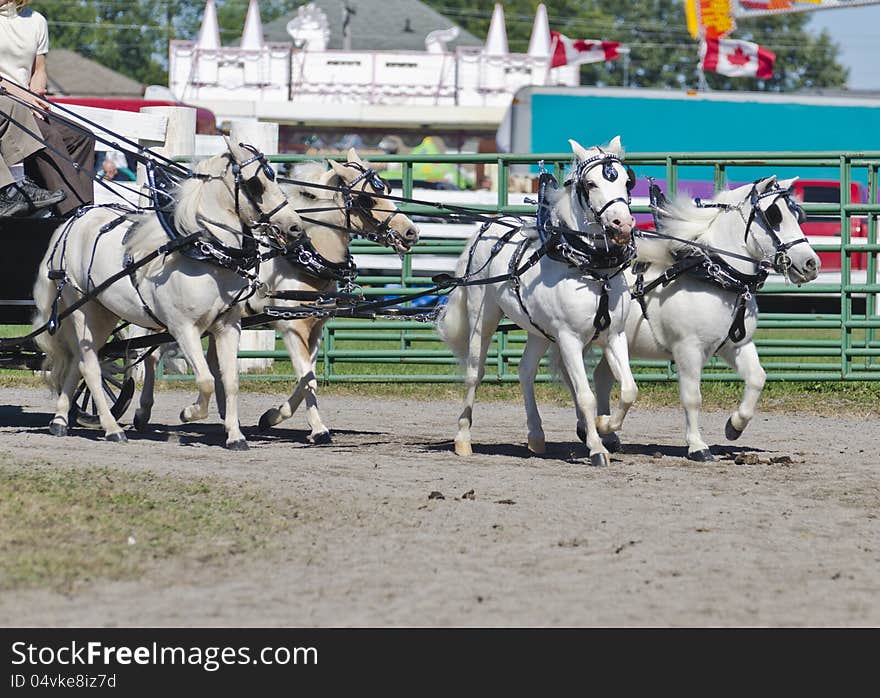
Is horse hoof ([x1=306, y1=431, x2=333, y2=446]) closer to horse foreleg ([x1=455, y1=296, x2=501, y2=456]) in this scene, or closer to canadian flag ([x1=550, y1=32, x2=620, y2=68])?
horse foreleg ([x1=455, y1=296, x2=501, y2=456])

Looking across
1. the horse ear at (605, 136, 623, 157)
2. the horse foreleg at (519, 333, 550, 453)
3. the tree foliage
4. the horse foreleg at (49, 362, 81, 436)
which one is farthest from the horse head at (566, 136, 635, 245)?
the tree foliage

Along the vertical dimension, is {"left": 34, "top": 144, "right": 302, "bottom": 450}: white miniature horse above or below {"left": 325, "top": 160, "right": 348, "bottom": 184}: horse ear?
below

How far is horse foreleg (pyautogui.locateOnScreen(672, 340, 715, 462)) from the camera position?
1000 centimetres

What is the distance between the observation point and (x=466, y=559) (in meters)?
6.68

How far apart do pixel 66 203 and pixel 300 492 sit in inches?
138

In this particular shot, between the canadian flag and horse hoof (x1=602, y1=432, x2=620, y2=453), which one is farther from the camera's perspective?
the canadian flag

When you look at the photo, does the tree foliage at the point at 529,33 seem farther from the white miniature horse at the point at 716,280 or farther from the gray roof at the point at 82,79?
the white miniature horse at the point at 716,280

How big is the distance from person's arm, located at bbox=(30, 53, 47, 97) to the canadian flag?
114 feet

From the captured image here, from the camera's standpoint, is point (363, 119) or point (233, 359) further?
point (363, 119)

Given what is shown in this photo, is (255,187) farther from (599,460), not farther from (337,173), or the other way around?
(599,460)

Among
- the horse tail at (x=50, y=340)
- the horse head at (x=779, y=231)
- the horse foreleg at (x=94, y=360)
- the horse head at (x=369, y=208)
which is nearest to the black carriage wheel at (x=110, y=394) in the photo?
the horse tail at (x=50, y=340)

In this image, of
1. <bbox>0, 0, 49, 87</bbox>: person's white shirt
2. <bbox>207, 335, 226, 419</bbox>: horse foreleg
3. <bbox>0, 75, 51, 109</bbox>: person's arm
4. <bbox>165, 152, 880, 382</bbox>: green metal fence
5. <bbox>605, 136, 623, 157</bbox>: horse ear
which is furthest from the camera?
<bbox>165, 152, 880, 382</bbox>: green metal fence

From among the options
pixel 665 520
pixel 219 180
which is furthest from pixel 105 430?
pixel 665 520
